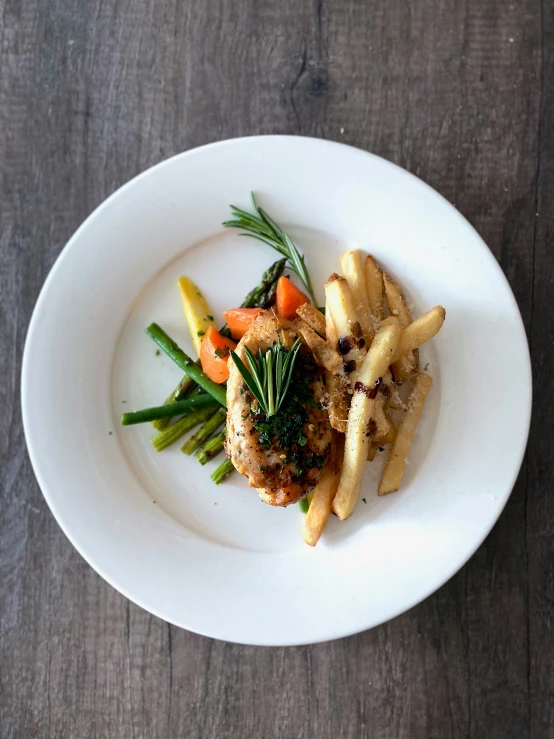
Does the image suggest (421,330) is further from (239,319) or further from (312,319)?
(239,319)

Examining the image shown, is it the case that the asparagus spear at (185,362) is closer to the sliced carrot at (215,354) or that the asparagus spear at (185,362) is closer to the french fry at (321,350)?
the sliced carrot at (215,354)

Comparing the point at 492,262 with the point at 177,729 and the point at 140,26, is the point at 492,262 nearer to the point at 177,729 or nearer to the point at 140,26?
the point at 140,26

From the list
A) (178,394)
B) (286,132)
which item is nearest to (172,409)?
(178,394)

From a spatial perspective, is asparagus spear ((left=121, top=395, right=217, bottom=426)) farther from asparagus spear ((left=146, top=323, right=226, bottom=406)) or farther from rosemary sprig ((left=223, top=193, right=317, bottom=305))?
rosemary sprig ((left=223, top=193, right=317, bottom=305))

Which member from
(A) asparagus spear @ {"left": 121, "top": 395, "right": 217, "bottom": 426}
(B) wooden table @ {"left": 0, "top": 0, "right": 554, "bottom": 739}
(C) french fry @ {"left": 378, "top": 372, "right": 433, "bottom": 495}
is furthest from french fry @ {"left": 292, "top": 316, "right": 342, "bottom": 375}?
(B) wooden table @ {"left": 0, "top": 0, "right": 554, "bottom": 739}

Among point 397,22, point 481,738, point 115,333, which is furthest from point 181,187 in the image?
point 481,738

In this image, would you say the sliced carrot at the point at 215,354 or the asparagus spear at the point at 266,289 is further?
the asparagus spear at the point at 266,289

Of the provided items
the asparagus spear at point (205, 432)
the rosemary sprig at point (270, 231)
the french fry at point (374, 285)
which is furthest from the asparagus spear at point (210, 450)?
the french fry at point (374, 285)
